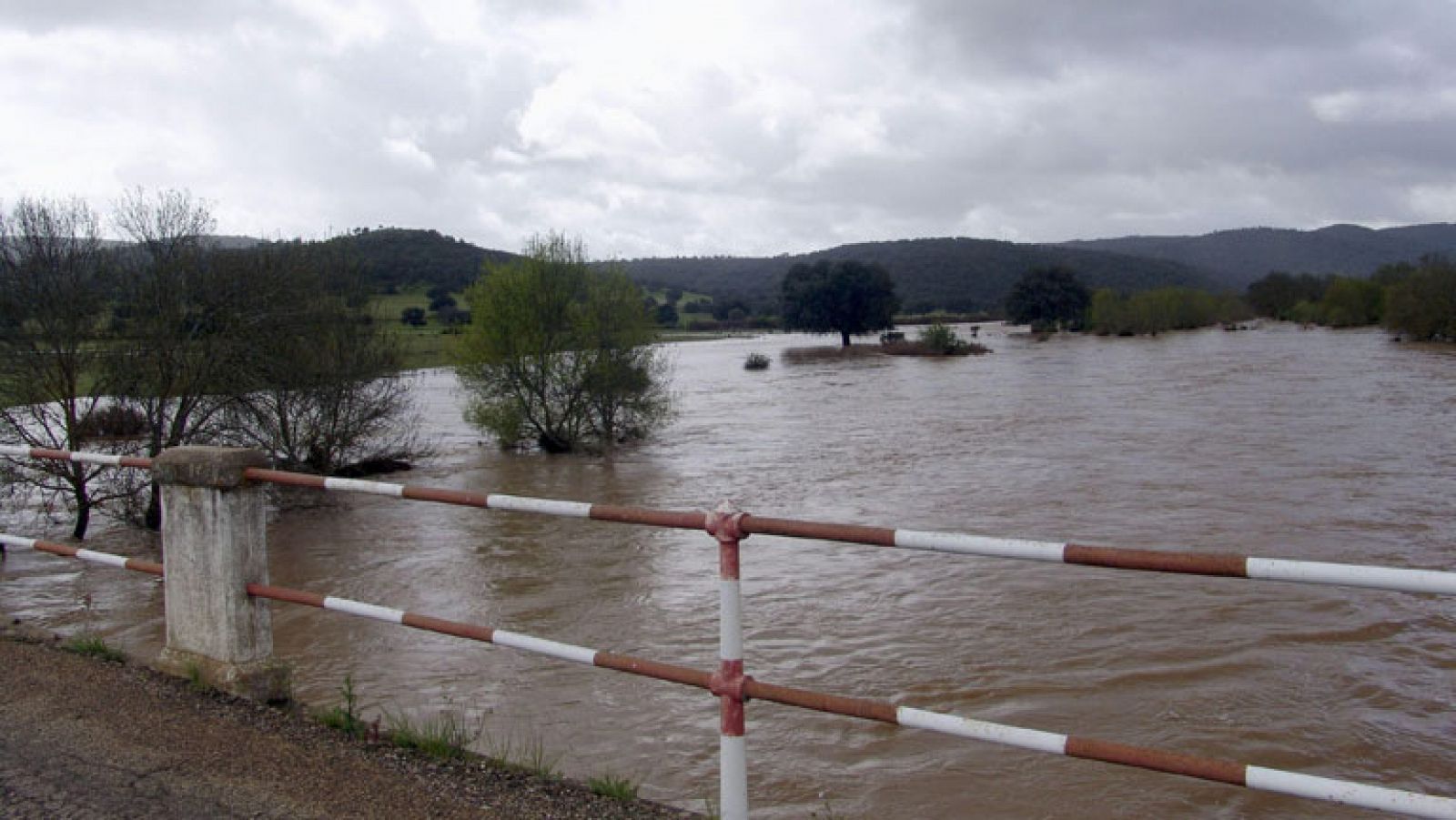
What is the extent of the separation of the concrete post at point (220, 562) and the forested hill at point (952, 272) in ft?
476

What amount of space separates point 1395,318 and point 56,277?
70.5 m

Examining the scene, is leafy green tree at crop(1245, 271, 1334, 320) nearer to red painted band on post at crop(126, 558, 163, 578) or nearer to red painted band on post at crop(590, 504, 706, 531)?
red painted band on post at crop(126, 558, 163, 578)

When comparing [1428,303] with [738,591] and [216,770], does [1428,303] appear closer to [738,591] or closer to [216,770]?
[738,591]

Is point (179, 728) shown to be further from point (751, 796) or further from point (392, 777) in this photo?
point (751, 796)

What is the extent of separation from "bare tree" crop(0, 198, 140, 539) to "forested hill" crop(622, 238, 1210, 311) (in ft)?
439

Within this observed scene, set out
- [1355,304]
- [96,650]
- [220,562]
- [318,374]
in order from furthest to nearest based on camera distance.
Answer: [1355,304]
[318,374]
[96,650]
[220,562]

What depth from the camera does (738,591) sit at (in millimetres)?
3369

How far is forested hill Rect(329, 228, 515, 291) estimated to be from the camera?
8838cm

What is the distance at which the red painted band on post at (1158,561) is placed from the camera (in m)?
2.69

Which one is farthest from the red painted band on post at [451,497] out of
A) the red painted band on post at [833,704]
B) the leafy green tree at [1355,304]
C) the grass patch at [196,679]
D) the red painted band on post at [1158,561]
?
the leafy green tree at [1355,304]

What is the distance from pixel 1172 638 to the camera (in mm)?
9969

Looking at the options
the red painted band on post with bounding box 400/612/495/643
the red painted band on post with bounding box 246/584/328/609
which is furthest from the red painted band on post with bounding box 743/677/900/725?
the red painted band on post with bounding box 246/584/328/609

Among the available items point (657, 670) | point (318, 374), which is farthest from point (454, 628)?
point (318, 374)

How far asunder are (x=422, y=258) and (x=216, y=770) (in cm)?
9764
